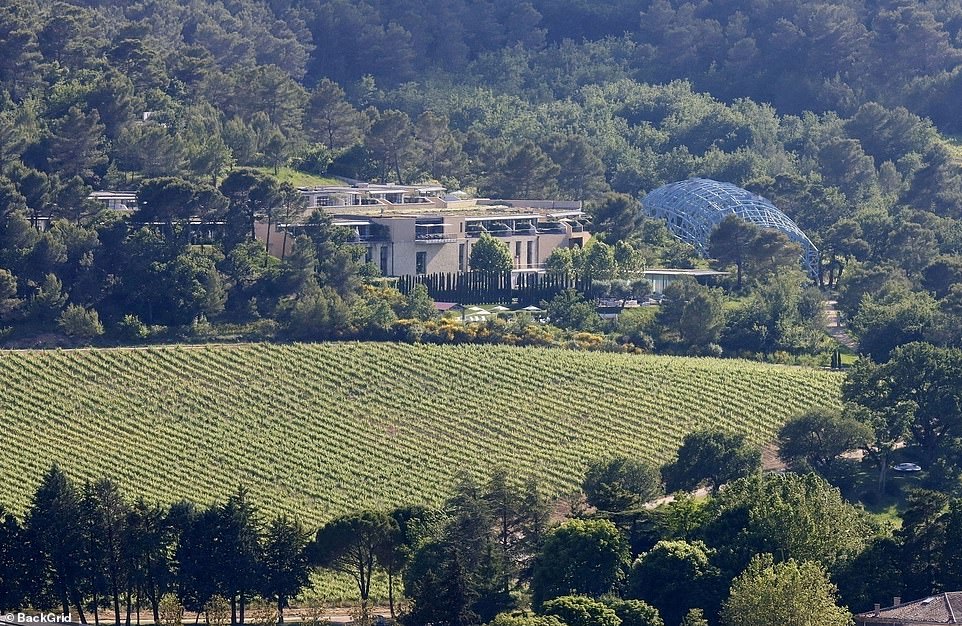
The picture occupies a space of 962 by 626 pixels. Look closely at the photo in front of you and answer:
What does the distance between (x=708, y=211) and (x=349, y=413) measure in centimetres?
3013

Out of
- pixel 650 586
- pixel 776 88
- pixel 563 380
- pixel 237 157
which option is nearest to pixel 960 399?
pixel 563 380

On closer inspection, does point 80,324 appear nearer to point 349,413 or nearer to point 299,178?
point 349,413

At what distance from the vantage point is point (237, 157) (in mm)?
94750

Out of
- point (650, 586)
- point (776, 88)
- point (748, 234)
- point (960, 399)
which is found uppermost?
point (776, 88)

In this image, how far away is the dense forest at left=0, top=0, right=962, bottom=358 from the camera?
78.4 metres

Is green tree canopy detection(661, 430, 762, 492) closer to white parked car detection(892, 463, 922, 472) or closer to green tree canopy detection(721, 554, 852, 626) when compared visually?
white parked car detection(892, 463, 922, 472)

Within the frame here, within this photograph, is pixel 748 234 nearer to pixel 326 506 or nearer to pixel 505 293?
pixel 505 293

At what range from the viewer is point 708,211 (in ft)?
319

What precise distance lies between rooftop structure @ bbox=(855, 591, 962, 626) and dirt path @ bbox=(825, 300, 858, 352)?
3067cm

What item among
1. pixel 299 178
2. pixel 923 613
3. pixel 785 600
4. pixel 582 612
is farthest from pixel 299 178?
pixel 923 613

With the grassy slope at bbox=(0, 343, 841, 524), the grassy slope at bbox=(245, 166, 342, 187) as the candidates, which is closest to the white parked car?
the grassy slope at bbox=(0, 343, 841, 524)

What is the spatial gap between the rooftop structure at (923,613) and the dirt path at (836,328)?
1208 inches

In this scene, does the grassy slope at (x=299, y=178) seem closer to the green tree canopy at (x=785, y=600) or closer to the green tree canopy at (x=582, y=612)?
the green tree canopy at (x=582, y=612)

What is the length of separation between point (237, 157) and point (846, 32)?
47.3m
